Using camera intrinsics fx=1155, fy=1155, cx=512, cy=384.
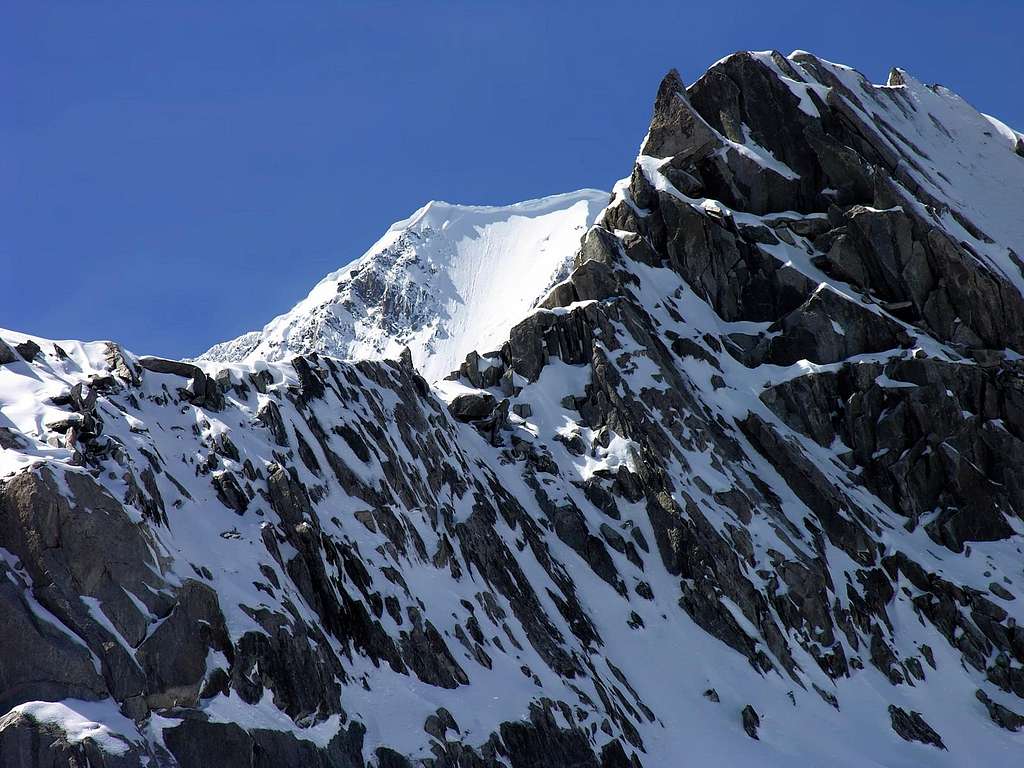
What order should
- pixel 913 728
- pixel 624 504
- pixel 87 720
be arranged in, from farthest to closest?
pixel 624 504, pixel 913 728, pixel 87 720

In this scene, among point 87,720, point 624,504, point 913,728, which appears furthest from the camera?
point 624,504

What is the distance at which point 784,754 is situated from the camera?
61375 mm

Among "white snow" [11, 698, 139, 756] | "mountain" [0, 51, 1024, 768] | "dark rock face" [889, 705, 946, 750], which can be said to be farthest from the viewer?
"dark rock face" [889, 705, 946, 750]

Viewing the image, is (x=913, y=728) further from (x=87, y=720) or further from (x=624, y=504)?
(x=87, y=720)

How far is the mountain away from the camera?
1453 inches

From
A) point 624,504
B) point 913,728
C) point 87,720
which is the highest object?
point 624,504

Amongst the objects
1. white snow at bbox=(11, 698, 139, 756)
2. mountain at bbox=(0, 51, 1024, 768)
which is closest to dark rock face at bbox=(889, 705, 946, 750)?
mountain at bbox=(0, 51, 1024, 768)

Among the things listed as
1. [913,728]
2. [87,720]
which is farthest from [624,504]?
[87,720]

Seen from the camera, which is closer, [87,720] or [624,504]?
[87,720]

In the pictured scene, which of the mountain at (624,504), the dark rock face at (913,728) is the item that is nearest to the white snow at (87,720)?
the mountain at (624,504)

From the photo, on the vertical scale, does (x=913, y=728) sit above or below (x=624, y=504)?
below

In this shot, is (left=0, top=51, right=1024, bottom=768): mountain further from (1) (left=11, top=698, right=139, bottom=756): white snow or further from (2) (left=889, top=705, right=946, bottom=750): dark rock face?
(2) (left=889, top=705, right=946, bottom=750): dark rock face

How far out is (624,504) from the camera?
2916 inches

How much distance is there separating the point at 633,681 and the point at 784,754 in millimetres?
8752
